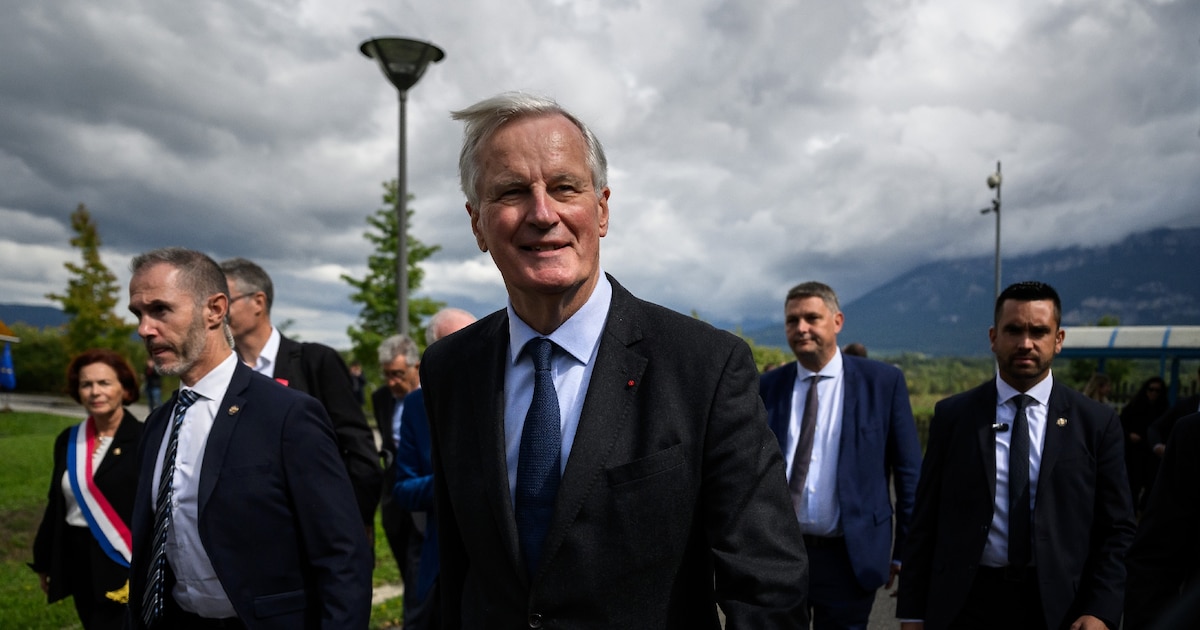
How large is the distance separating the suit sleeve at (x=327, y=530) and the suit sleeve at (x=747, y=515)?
161 cm

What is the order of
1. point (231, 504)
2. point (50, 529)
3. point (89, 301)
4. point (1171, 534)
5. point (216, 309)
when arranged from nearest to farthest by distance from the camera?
point (1171, 534) < point (231, 504) < point (216, 309) < point (50, 529) < point (89, 301)

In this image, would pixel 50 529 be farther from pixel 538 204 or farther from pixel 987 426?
pixel 987 426

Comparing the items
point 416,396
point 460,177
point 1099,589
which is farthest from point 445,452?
point 1099,589

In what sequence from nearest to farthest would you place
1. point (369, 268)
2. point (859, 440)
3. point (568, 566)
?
point (568, 566), point (859, 440), point (369, 268)

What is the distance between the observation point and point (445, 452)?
2070mm

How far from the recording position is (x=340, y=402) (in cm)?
493

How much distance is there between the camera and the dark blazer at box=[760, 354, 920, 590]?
447 centimetres

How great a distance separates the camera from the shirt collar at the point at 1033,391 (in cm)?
383

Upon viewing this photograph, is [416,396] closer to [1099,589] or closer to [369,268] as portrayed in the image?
[1099,589]

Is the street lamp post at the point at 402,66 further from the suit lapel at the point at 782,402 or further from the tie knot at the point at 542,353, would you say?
the tie knot at the point at 542,353

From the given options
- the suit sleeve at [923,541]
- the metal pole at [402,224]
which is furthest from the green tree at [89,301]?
the suit sleeve at [923,541]

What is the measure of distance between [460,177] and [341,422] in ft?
10.4

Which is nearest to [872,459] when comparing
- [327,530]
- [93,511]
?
[327,530]

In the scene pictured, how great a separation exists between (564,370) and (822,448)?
3.22 metres
